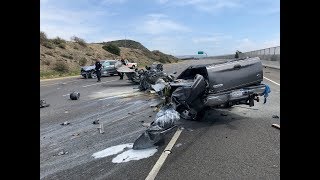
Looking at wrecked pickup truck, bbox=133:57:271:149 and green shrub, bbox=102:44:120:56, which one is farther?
Result: green shrub, bbox=102:44:120:56

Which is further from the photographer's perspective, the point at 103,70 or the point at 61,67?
the point at 61,67

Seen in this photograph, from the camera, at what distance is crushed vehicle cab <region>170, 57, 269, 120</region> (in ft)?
31.8

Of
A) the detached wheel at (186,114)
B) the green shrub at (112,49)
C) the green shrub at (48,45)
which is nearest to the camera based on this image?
the detached wheel at (186,114)

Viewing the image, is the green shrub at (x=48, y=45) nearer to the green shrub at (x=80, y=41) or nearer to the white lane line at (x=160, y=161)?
the green shrub at (x=80, y=41)

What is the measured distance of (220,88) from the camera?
976 centimetres

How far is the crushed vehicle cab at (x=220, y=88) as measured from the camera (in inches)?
382

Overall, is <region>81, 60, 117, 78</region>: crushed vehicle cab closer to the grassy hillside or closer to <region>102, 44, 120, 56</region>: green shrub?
the grassy hillside

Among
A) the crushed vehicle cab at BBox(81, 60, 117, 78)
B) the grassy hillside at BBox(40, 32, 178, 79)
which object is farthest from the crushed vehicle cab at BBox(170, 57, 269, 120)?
the grassy hillside at BBox(40, 32, 178, 79)

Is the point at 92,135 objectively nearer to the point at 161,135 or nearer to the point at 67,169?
the point at 161,135

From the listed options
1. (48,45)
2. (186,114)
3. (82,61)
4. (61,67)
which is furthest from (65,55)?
(186,114)

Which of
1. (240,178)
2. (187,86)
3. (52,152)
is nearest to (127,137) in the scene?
(52,152)

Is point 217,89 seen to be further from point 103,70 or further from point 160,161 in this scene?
point 103,70

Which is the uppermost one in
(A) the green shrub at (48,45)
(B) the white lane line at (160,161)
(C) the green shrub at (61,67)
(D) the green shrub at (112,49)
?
(D) the green shrub at (112,49)

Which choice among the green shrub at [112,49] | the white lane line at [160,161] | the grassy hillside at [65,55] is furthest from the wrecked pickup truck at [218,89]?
the green shrub at [112,49]
